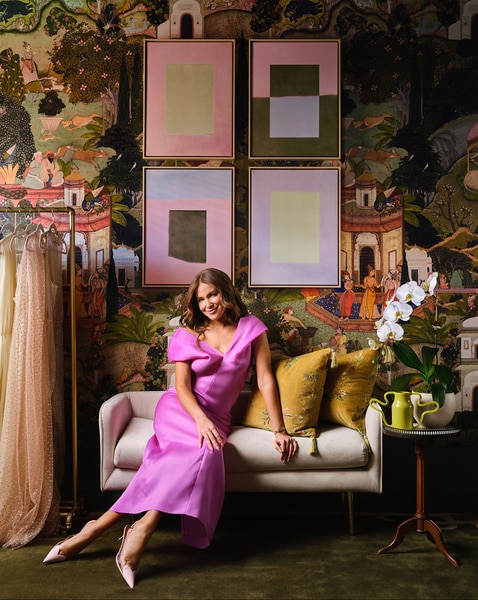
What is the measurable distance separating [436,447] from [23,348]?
7.89 feet

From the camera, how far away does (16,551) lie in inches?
111

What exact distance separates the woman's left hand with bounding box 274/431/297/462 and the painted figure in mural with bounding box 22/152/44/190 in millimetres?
2107

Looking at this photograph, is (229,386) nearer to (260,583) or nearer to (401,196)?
(260,583)

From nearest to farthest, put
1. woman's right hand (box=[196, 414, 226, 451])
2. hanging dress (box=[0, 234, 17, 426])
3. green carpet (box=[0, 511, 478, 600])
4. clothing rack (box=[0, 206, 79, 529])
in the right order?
green carpet (box=[0, 511, 478, 600]), woman's right hand (box=[196, 414, 226, 451]), hanging dress (box=[0, 234, 17, 426]), clothing rack (box=[0, 206, 79, 529])

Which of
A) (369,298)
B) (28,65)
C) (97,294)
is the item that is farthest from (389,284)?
(28,65)

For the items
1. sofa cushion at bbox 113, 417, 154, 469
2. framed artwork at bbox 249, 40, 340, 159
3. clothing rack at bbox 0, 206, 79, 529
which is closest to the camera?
sofa cushion at bbox 113, 417, 154, 469

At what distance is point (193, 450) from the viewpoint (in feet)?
9.09

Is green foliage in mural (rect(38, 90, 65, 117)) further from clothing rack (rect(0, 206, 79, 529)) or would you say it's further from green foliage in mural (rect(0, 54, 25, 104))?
clothing rack (rect(0, 206, 79, 529))

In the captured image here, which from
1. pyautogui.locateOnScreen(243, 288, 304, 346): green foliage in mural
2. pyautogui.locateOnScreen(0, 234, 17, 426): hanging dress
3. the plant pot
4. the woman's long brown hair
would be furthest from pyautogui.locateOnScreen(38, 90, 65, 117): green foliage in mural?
the plant pot

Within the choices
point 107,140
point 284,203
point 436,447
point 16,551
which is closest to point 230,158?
point 284,203

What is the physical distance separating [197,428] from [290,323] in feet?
3.33

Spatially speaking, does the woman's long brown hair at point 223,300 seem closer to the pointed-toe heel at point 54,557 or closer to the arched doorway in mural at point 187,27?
the pointed-toe heel at point 54,557

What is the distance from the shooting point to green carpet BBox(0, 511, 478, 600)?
241 cm

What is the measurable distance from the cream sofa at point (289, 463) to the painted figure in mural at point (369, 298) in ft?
2.63
